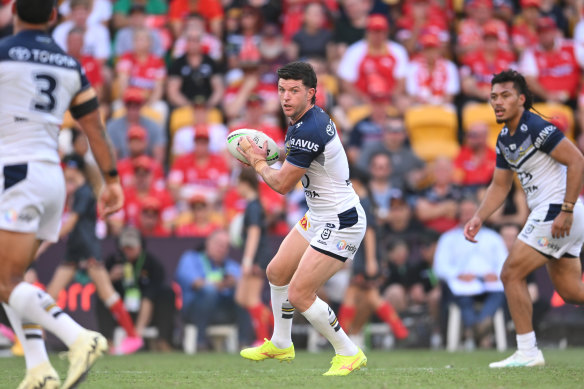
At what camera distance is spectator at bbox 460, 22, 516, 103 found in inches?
623

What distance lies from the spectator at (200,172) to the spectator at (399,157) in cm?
218

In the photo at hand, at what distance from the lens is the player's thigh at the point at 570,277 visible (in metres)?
8.19

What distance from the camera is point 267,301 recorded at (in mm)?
12750

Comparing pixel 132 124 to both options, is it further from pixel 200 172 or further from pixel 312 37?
pixel 312 37

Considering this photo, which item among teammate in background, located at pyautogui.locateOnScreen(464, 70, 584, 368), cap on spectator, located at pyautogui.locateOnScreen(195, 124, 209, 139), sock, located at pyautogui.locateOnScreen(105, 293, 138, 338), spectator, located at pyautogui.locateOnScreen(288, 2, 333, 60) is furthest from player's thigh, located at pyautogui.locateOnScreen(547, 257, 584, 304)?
spectator, located at pyautogui.locateOnScreen(288, 2, 333, 60)

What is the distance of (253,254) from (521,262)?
4.68 meters

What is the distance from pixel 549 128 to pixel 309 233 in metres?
2.34

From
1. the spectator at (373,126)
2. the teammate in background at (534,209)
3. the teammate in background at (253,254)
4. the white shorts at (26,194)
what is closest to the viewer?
the white shorts at (26,194)

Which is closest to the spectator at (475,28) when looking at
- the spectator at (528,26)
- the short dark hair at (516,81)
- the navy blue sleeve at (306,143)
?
the spectator at (528,26)

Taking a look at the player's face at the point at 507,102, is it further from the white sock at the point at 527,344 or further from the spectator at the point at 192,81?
the spectator at the point at 192,81

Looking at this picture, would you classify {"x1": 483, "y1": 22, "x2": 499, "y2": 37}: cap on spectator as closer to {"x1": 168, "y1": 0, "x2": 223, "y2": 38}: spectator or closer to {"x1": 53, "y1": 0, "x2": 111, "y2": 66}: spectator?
{"x1": 168, "y1": 0, "x2": 223, "y2": 38}: spectator

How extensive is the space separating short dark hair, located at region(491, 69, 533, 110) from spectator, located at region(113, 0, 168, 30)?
10.2 metres

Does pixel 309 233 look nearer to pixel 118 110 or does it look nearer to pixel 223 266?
pixel 223 266

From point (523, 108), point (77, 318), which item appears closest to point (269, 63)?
point (77, 318)
